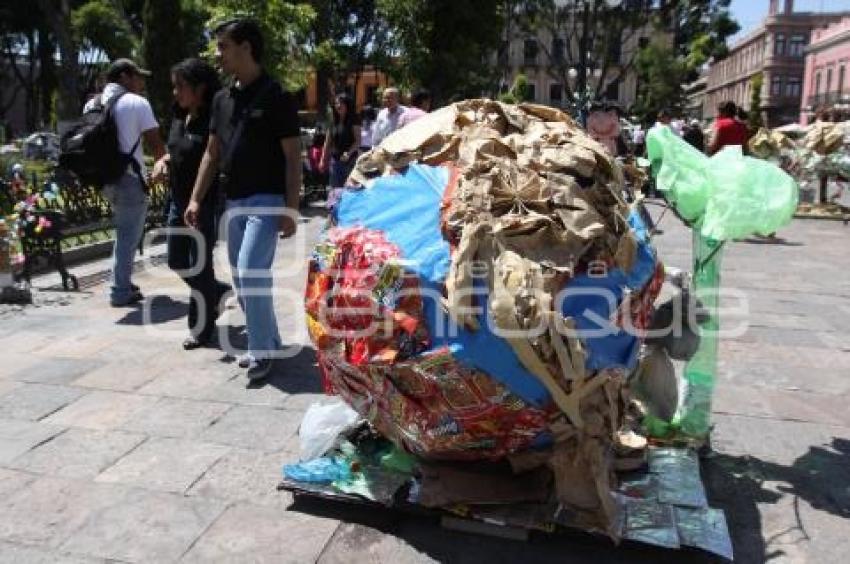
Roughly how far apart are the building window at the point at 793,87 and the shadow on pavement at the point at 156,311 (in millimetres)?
79803

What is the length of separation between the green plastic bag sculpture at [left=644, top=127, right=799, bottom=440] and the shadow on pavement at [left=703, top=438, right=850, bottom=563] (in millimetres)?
233

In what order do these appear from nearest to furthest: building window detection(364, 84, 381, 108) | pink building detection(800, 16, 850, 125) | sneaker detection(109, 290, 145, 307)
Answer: sneaker detection(109, 290, 145, 307), building window detection(364, 84, 381, 108), pink building detection(800, 16, 850, 125)

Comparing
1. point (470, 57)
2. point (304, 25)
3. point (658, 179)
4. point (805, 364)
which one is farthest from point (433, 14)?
point (658, 179)

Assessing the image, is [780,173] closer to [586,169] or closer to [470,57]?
[586,169]

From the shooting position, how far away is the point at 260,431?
4.00 metres

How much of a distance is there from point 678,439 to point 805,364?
2.15 meters

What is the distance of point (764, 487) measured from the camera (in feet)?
11.4

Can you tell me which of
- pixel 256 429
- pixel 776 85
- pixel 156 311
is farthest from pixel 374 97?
pixel 776 85

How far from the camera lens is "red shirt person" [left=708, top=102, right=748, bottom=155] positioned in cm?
1013

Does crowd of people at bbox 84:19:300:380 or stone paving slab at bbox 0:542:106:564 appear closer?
stone paving slab at bbox 0:542:106:564

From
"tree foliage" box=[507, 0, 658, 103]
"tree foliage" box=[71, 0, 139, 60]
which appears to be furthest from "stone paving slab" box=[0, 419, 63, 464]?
"tree foliage" box=[507, 0, 658, 103]

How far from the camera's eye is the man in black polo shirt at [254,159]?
14.7ft

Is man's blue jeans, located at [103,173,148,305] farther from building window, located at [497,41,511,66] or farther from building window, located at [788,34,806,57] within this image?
building window, located at [788,34,806,57]

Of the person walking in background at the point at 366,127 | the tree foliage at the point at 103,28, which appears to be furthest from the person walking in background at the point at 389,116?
the tree foliage at the point at 103,28
